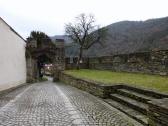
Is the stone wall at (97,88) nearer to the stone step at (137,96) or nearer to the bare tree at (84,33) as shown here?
the stone step at (137,96)

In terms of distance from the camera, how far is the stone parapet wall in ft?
18.7

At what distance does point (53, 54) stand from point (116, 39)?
3363 cm

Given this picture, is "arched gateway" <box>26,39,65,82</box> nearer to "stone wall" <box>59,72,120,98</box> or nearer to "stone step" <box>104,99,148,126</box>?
"stone wall" <box>59,72,120,98</box>

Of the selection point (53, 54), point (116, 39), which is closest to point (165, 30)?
point (116, 39)

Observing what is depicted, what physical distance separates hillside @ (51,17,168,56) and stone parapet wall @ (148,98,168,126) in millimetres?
35719

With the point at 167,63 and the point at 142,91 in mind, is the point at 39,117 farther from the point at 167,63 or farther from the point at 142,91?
the point at 167,63

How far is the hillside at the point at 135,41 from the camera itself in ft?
163

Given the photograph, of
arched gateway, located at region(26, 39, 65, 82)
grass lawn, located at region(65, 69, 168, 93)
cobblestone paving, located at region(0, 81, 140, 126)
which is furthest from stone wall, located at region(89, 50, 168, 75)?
arched gateway, located at region(26, 39, 65, 82)

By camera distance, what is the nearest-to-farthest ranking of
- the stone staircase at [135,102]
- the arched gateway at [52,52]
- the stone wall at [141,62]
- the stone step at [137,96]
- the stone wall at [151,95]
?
the stone wall at [151,95], the stone staircase at [135,102], the stone step at [137,96], the stone wall at [141,62], the arched gateway at [52,52]

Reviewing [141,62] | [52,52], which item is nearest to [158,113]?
[141,62]

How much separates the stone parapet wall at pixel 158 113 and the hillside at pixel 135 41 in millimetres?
35719

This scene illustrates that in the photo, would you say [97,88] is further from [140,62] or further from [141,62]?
[140,62]

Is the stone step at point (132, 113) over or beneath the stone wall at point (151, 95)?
beneath

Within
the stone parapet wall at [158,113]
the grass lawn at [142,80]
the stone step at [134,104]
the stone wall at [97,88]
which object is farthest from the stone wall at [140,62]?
the stone parapet wall at [158,113]
